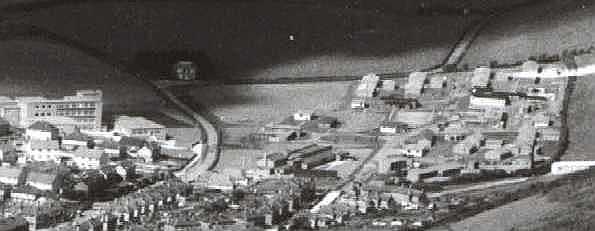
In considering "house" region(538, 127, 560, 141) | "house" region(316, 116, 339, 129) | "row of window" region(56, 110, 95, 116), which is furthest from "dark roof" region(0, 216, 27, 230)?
"house" region(538, 127, 560, 141)

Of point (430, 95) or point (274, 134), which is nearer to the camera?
point (274, 134)

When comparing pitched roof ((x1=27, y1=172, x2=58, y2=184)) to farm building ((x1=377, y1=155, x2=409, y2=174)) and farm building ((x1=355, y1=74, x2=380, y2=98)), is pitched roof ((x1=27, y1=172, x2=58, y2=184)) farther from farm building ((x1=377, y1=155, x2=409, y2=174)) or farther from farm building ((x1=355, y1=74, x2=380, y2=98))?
farm building ((x1=355, y1=74, x2=380, y2=98))

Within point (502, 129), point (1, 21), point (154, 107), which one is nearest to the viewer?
point (502, 129)

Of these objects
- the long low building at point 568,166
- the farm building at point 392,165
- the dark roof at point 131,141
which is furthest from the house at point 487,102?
the dark roof at point 131,141

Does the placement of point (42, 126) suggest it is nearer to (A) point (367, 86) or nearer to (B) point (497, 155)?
(B) point (497, 155)

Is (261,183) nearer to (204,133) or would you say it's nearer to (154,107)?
(204,133)

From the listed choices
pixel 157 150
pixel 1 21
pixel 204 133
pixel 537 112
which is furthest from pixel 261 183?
pixel 1 21

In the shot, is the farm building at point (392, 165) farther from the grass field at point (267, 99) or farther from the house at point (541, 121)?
the grass field at point (267, 99)
